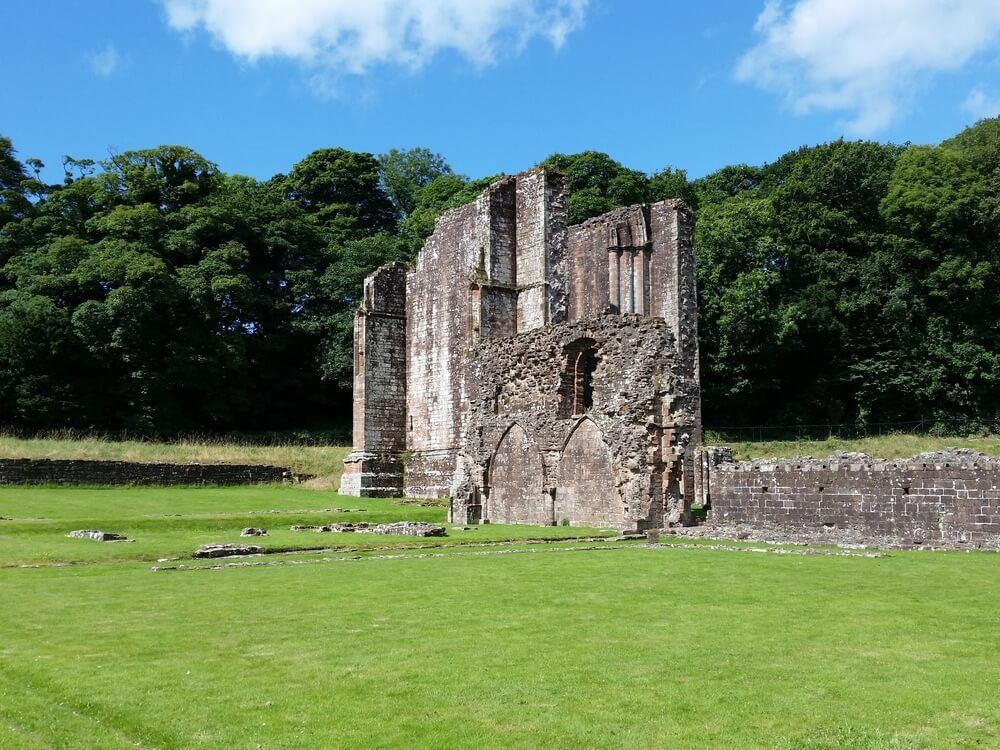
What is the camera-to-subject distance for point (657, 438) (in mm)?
17297

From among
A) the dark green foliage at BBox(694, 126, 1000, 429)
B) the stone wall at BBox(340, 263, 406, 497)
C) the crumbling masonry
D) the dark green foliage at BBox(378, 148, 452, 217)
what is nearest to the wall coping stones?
the crumbling masonry

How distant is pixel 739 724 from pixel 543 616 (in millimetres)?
2953

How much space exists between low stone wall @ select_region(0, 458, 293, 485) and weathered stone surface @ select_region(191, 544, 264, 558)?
14234 millimetres

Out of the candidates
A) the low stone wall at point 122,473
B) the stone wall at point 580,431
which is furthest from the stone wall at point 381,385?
the stone wall at point 580,431

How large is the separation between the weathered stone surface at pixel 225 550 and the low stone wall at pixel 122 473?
14234 millimetres

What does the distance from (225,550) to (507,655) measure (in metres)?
7.66

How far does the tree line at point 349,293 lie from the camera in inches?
1439

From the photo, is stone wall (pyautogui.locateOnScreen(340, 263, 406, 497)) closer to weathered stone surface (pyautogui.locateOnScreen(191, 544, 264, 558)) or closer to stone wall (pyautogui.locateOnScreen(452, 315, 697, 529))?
stone wall (pyautogui.locateOnScreen(452, 315, 697, 529))

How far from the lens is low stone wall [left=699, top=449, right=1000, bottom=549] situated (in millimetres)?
12805

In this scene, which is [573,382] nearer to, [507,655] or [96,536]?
[96,536]

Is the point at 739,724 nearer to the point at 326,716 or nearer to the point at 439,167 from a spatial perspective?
the point at 326,716

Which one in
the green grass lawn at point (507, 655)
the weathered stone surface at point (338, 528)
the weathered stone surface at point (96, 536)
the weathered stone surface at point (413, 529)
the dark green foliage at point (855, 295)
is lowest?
the weathered stone surface at point (338, 528)

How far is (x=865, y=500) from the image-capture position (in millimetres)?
14000

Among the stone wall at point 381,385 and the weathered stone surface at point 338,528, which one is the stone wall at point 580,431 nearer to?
the weathered stone surface at point 338,528
